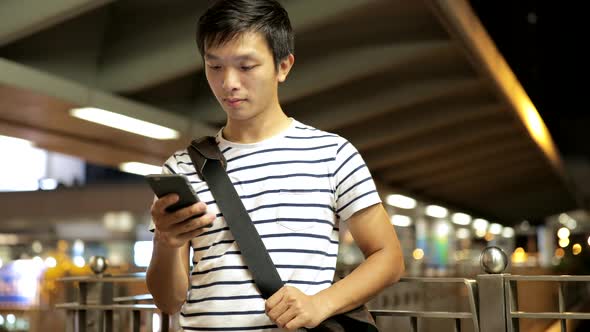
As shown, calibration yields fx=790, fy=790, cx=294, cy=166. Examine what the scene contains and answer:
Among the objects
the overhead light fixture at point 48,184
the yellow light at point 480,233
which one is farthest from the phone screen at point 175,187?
the yellow light at point 480,233

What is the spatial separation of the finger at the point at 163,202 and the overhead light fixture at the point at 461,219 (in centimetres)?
3169

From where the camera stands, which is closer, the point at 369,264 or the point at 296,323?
the point at 296,323

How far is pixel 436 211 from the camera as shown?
29859 mm

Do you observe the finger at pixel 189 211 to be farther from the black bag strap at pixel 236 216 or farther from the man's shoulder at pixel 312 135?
the man's shoulder at pixel 312 135

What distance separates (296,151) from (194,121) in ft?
28.9

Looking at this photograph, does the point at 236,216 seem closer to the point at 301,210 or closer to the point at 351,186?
the point at 301,210

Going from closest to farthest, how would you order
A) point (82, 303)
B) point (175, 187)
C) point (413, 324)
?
point (175, 187) < point (413, 324) < point (82, 303)

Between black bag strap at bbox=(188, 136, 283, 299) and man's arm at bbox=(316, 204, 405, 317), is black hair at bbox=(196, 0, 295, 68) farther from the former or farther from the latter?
man's arm at bbox=(316, 204, 405, 317)

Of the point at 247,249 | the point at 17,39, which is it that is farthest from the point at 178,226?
the point at 17,39

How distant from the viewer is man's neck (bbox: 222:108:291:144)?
98.5 inches

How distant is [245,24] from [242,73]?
15cm

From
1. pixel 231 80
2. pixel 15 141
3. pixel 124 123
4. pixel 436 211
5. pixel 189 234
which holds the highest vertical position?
pixel 436 211

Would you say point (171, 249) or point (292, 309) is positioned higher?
point (171, 249)

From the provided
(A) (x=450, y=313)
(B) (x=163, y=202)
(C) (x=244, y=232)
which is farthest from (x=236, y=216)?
(A) (x=450, y=313)
